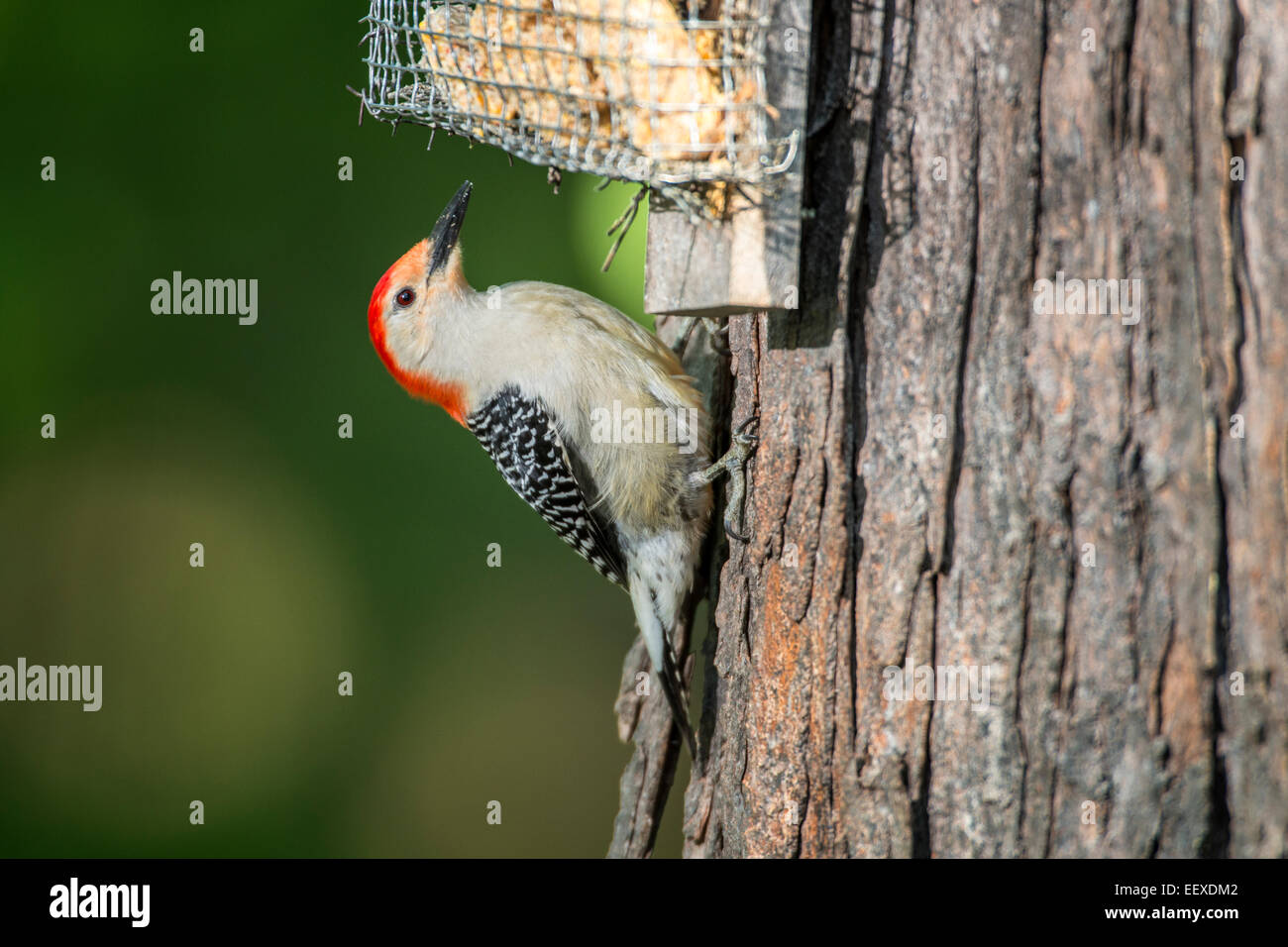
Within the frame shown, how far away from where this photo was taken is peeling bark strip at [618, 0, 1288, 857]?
184cm

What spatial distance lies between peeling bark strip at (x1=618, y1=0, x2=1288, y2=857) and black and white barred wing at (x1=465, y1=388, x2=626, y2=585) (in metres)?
1.26

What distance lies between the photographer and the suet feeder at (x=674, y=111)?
193 cm

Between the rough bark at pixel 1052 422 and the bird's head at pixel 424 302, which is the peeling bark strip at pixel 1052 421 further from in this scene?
the bird's head at pixel 424 302

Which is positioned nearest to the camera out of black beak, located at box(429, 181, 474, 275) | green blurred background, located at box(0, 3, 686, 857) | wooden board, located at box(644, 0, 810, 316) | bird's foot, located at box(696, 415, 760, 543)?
wooden board, located at box(644, 0, 810, 316)

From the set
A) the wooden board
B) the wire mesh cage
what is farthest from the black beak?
the wooden board

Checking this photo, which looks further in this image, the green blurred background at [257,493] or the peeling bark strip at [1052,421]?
the green blurred background at [257,493]

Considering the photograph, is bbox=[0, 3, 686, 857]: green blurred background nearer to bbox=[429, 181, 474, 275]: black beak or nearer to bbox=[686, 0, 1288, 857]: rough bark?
bbox=[429, 181, 474, 275]: black beak

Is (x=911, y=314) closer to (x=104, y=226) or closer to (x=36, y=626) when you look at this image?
(x=104, y=226)

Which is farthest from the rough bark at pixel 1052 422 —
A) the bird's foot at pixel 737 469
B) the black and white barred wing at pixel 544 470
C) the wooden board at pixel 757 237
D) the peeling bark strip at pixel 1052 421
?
the black and white barred wing at pixel 544 470

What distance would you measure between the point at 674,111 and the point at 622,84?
0.15 meters

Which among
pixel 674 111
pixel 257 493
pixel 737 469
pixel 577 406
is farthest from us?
pixel 257 493

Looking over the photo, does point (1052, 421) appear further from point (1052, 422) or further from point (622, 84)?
point (622, 84)

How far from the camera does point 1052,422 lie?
1.93 metres

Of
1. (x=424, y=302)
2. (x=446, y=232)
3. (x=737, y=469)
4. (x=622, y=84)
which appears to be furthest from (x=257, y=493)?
(x=622, y=84)
